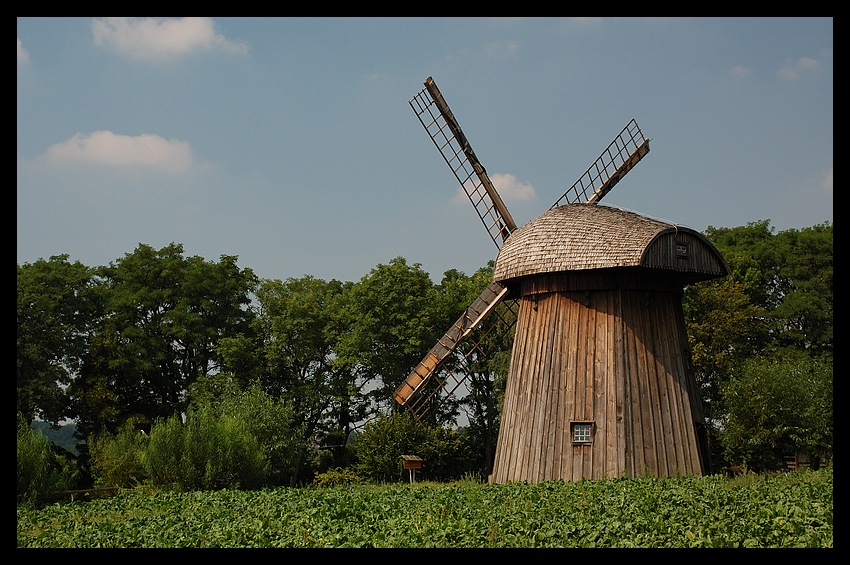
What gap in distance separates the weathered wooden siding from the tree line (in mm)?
10078

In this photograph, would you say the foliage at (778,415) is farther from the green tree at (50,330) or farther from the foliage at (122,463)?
the green tree at (50,330)

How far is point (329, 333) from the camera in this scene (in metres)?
35.5

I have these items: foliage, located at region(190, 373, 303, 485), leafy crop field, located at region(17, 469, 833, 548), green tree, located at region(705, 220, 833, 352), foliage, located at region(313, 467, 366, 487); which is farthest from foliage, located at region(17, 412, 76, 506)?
green tree, located at region(705, 220, 833, 352)

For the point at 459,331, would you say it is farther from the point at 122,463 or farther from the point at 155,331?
the point at 155,331

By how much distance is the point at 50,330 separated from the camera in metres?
31.2

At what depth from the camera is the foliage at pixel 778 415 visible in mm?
26688

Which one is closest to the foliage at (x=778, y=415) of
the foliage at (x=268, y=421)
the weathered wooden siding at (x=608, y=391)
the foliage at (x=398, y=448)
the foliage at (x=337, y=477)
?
the weathered wooden siding at (x=608, y=391)

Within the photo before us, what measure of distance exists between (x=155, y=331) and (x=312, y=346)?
6.26 m

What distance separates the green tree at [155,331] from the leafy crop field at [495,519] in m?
17.1

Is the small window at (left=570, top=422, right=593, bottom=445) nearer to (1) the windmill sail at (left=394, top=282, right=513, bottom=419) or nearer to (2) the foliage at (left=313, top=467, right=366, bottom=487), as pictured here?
(1) the windmill sail at (left=394, top=282, right=513, bottom=419)

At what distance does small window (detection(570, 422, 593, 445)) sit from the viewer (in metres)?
18.1
